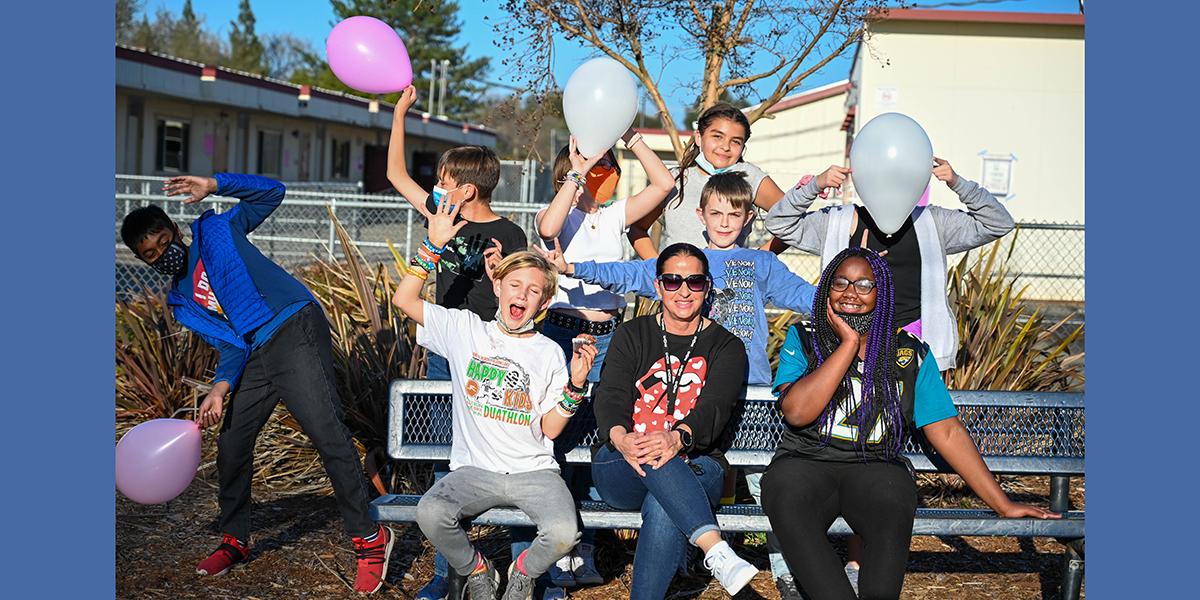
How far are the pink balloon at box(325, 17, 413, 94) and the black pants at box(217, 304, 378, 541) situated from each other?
926 mm

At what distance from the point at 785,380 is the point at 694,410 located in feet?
0.98

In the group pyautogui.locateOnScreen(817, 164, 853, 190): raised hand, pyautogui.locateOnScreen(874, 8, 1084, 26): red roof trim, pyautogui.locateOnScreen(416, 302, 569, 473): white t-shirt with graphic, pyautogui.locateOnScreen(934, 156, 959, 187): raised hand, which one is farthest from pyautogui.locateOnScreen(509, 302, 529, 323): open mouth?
pyautogui.locateOnScreen(874, 8, 1084, 26): red roof trim

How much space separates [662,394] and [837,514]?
0.65 m

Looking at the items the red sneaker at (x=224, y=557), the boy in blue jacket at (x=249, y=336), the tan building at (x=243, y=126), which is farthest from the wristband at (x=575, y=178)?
the tan building at (x=243, y=126)

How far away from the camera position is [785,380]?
3451 mm

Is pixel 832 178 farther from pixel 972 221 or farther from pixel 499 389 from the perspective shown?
pixel 499 389

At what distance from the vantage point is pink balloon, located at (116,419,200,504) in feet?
11.9

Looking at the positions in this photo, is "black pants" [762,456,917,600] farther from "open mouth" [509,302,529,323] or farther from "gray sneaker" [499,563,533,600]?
"open mouth" [509,302,529,323]

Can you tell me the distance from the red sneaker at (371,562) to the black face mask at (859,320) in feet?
5.96

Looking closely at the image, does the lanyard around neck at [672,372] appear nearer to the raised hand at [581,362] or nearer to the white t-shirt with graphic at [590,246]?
the raised hand at [581,362]

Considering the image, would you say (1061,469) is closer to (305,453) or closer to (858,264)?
(858,264)

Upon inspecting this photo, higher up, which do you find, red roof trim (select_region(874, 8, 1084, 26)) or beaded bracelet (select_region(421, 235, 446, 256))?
red roof trim (select_region(874, 8, 1084, 26))

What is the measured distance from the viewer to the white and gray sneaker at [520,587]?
11.5 ft

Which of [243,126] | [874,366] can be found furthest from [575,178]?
[243,126]
